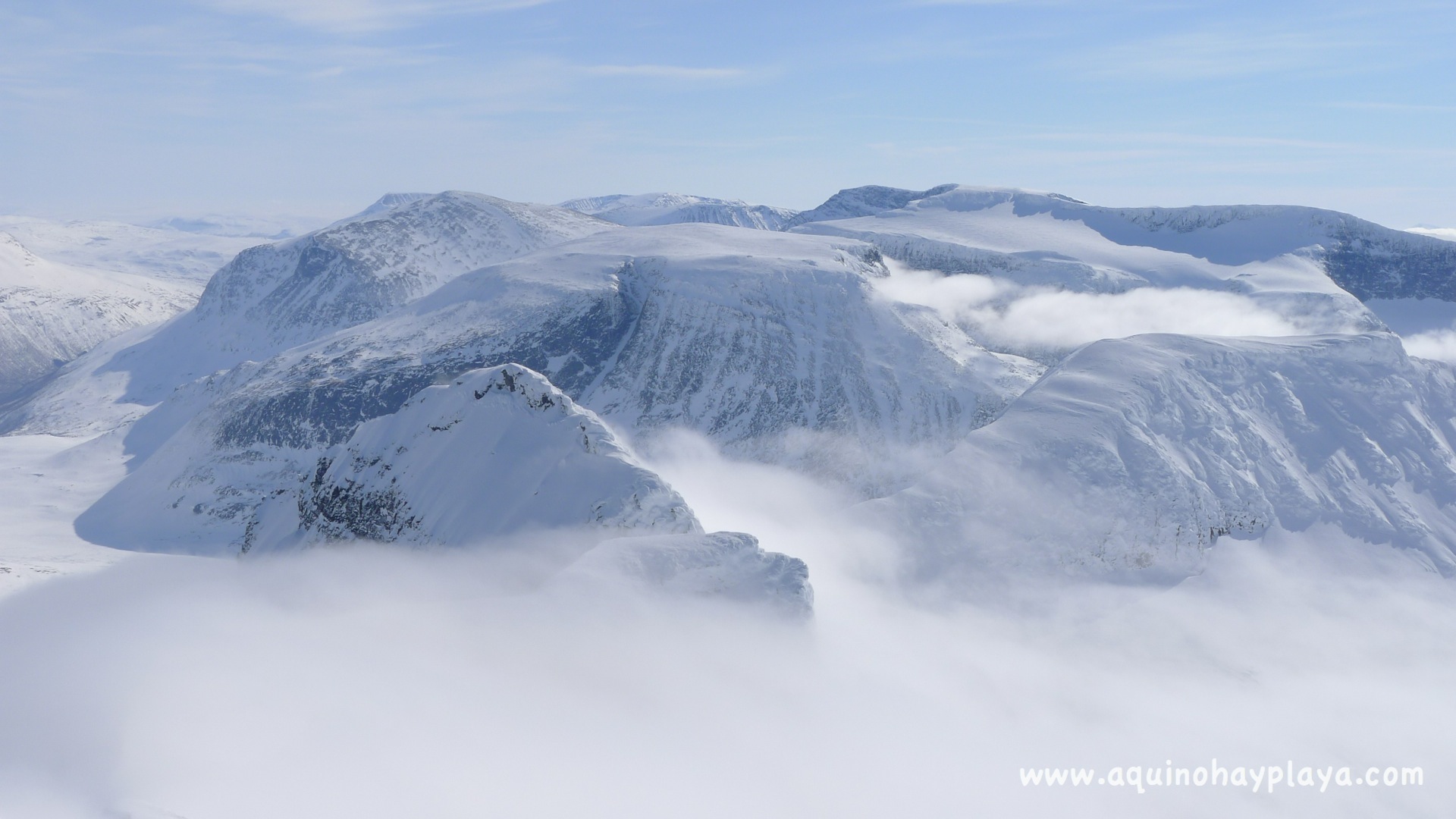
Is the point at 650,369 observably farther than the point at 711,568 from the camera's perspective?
Yes

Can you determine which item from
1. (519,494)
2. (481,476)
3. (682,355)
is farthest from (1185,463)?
(682,355)

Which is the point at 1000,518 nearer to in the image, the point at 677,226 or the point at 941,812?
the point at 941,812

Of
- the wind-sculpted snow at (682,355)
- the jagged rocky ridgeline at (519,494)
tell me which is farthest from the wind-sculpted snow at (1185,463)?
the wind-sculpted snow at (682,355)

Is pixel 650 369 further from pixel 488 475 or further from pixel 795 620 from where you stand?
pixel 795 620

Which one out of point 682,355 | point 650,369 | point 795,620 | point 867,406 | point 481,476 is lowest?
point 867,406

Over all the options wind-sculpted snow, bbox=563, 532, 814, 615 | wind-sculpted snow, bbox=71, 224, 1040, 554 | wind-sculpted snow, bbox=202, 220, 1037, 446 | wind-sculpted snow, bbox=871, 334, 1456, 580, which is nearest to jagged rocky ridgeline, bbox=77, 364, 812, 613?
wind-sculpted snow, bbox=563, 532, 814, 615

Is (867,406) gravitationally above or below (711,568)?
below

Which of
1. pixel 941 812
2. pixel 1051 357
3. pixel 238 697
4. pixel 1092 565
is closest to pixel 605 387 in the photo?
pixel 1051 357

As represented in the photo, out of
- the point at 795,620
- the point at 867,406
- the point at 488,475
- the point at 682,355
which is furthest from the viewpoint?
the point at 682,355
